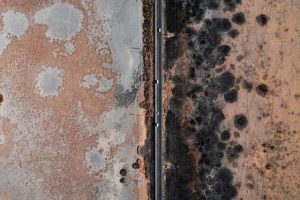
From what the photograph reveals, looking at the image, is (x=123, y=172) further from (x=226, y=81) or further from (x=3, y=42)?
(x=3, y=42)

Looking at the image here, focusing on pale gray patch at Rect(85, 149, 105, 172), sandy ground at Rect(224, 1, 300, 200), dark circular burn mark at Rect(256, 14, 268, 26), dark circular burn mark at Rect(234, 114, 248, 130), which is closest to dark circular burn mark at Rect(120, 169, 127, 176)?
pale gray patch at Rect(85, 149, 105, 172)

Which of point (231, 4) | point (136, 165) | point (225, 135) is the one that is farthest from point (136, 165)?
point (231, 4)

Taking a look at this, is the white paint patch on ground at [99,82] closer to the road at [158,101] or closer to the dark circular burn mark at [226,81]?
the road at [158,101]

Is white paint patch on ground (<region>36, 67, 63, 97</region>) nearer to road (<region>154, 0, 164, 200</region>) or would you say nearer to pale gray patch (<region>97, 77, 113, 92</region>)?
pale gray patch (<region>97, 77, 113, 92</region>)

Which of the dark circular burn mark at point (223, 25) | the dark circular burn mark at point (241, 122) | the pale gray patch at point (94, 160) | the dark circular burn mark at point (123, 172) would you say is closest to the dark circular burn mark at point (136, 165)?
the dark circular burn mark at point (123, 172)

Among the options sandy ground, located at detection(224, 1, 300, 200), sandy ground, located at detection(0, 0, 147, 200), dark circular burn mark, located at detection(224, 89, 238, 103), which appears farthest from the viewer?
sandy ground, located at detection(0, 0, 147, 200)

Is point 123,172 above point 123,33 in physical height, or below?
below

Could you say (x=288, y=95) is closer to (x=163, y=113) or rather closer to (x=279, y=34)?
(x=279, y=34)
